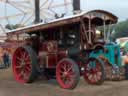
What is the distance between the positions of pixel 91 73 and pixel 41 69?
1.77 m

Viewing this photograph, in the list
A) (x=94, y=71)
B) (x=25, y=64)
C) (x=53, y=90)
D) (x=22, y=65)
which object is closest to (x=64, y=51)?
(x=94, y=71)

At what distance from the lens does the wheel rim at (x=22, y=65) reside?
587 inches

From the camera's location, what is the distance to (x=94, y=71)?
14016 millimetres

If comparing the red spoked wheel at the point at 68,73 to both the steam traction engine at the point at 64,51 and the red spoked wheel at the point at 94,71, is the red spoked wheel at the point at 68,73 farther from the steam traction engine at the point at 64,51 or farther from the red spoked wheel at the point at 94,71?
the red spoked wheel at the point at 94,71

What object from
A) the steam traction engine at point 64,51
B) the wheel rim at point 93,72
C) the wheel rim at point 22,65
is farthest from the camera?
the wheel rim at point 22,65

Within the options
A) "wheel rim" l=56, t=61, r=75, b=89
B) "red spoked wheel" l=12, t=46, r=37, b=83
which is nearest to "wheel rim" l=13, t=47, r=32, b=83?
"red spoked wheel" l=12, t=46, r=37, b=83

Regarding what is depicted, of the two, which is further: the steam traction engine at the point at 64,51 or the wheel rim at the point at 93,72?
the wheel rim at the point at 93,72

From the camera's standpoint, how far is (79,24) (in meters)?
13.2

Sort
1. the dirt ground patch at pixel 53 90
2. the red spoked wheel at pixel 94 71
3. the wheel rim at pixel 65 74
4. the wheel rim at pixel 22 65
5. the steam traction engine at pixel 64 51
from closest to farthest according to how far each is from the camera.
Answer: the dirt ground patch at pixel 53 90
the wheel rim at pixel 65 74
the steam traction engine at pixel 64 51
the red spoked wheel at pixel 94 71
the wheel rim at pixel 22 65

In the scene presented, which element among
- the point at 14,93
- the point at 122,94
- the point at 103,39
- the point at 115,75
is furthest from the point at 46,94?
the point at 115,75

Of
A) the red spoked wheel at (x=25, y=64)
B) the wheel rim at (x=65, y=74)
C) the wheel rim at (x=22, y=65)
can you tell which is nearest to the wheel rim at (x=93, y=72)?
the wheel rim at (x=65, y=74)

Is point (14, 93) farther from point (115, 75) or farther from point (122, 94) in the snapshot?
point (115, 75)

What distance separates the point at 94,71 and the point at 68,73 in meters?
1.23

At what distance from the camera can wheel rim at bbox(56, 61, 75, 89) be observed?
12.9 meters
